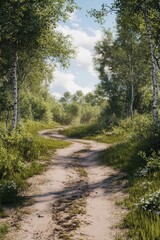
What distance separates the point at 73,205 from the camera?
37.4 feet

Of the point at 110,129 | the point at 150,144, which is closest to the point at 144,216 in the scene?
the point at 150,144

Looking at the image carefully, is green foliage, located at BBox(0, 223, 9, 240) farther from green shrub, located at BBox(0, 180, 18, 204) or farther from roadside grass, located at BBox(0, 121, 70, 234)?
green shrub, located at BBox(0, 180, 18, 204)

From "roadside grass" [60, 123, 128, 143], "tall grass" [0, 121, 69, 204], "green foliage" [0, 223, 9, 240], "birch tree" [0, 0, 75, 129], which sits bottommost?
"green foliage" [0, 223, 9, 240]

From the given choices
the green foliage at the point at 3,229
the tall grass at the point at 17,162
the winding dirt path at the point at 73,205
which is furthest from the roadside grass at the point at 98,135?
the green foliage at the point at 3,229

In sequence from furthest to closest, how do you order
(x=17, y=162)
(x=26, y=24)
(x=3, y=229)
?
(x=26, y=24)
(x=17, y=162)
(x=3, y=229)

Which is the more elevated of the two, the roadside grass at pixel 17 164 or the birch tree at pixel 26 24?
the birch tree at pixel 26 24

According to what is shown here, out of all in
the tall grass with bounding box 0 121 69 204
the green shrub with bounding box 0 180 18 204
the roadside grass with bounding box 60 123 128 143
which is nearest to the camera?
the green shrub with bounding box 0 180 18 204

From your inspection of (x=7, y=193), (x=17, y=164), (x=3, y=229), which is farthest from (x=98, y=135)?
(x=3, y=229)

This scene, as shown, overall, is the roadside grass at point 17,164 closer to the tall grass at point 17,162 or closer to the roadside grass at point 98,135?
the tall grass at point 17,162

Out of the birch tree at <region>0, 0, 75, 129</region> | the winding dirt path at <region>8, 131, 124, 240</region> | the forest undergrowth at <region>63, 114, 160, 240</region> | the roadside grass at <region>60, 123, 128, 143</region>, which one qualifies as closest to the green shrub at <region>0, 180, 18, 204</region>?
the winding dirt path at <region>8, 131, 124, 240</region>

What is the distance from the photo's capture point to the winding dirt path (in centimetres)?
923

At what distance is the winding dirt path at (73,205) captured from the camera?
9.23m

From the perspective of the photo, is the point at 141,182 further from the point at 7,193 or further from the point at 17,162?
the point at 17,162

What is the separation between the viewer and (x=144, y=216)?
Answer: 31.1ft
